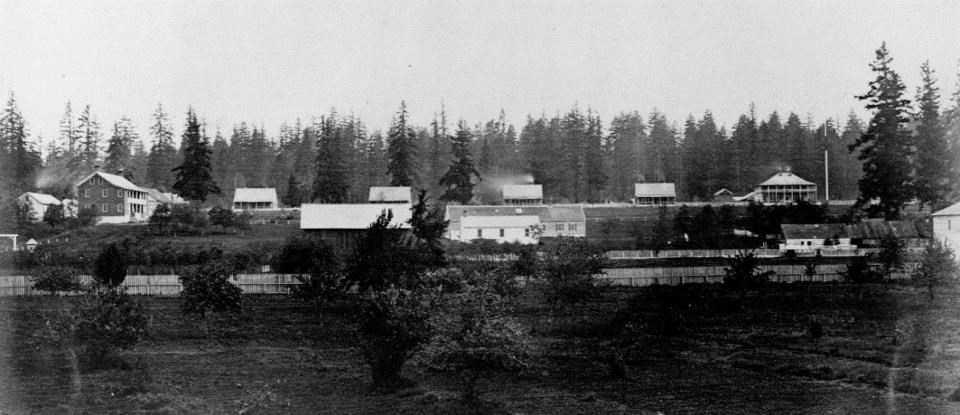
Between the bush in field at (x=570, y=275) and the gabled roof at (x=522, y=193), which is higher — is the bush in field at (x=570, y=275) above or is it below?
below

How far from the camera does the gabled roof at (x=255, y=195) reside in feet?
325

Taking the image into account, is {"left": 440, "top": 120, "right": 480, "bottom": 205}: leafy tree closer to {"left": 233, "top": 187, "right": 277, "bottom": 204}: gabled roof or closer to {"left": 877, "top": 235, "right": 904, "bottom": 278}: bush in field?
{"left": 233, "top": 187, "right": 277, "bottom": 204}: gabled roof

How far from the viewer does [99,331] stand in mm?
25875

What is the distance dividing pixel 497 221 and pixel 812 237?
2646cm

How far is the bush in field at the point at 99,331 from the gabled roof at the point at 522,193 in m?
76.7

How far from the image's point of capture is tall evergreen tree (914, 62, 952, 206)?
66562 mm

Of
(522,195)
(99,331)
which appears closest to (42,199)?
(522,195)

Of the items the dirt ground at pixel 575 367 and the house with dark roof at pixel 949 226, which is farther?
the house with dark roof at pixel 949 226

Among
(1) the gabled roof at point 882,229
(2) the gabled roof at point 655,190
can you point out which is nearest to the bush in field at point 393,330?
(1) the gabled roof at point 882,229

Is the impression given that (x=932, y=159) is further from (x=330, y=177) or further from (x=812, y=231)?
(x=330, y=177)

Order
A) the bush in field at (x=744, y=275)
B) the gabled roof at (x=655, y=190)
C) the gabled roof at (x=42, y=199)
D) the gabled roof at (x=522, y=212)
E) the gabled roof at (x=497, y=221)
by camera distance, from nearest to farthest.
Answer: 1. the bush in field at (x=744, y=275)
2. the gabled roof at (x=497, y=221)
3. the gabled roof at (x=522, y=212)
4. the gabled roof at (x=42, y=199)
5. the gabled roof at (x=655, y=190)

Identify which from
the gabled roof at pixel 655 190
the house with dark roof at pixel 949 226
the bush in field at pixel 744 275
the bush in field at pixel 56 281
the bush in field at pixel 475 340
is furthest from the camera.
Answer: the gabled roof at pixel 655 190

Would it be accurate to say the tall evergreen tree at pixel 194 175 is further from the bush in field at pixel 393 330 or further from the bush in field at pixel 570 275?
the bush in field at pixel 393 330

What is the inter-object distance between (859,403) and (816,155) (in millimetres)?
99457
